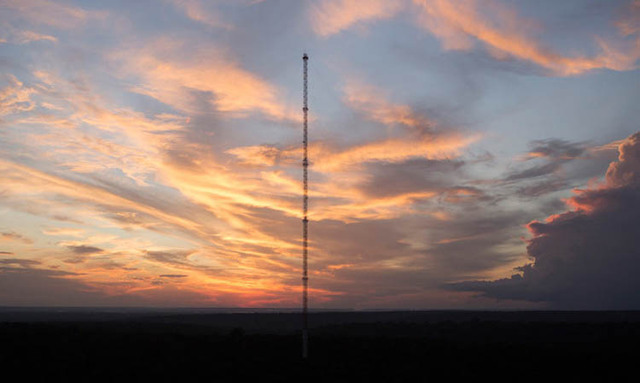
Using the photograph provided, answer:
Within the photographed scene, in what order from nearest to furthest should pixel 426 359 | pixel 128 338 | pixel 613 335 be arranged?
pixel 426 359 → pixel 128 338 → pixel 613 335

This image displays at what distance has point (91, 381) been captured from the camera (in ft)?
110

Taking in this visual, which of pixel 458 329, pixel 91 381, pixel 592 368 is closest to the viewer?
pixel 91 381

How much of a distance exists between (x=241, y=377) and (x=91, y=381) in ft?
32.3

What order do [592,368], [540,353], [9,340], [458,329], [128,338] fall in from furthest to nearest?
[458,329], [128,338], [9,340], [540,353], [592,368]

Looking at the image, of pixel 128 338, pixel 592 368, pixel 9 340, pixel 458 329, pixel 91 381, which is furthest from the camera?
pixel 458 329

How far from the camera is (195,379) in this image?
113 feet

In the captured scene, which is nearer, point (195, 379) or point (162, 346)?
point (195, 379)

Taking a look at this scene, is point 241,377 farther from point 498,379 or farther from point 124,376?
point 498,379

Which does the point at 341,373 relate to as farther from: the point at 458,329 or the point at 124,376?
the point at 458,329

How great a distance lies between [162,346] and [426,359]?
24455mm

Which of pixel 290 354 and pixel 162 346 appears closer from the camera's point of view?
pixel 290 354

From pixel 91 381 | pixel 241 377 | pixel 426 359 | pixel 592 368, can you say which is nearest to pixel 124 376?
pixel 91 381

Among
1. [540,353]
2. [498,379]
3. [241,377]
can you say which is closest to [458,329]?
[540,353]

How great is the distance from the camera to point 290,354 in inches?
1721
